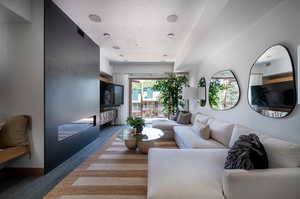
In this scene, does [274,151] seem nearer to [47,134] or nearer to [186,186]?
[186,186]

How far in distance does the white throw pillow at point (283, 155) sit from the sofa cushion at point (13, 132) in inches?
124

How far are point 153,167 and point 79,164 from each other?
1.70 meters

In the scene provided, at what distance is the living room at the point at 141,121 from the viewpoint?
1374mm

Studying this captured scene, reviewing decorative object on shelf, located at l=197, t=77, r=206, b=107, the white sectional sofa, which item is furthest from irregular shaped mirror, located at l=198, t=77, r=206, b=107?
the white sectional sofa

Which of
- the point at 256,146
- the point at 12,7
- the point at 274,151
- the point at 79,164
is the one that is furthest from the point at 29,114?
the point at 274,151

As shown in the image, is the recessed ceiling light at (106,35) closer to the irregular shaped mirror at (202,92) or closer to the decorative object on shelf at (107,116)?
the decorative object on shelf at (107,116)

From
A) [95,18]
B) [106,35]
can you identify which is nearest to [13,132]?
[95,18]

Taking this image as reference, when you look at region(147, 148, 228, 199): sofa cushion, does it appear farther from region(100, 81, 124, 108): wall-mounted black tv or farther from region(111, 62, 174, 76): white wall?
region(111, 62, 174, 76): white wall

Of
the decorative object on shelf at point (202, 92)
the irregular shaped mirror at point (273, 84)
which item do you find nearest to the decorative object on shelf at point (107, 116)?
the decorative object on shelf at point (202, 92)

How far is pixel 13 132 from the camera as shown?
2084mm

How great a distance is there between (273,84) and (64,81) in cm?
325

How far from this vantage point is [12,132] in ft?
6.83

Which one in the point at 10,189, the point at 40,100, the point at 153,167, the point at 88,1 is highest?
the point at 88,1

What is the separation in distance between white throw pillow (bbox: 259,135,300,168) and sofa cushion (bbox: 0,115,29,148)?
316 cm
